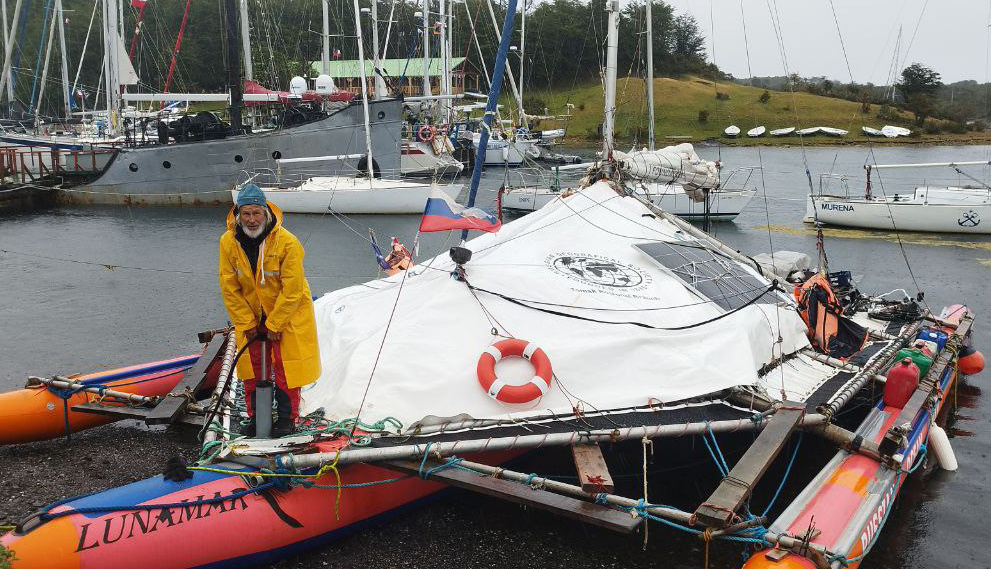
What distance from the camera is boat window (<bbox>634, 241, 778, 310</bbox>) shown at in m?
8.19

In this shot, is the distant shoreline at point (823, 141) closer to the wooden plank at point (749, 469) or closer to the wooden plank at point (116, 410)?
the wooden plank at point (749, 469)

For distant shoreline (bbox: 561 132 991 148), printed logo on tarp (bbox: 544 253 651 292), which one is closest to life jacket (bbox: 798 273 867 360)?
printed logo on tarp (bbox: 544 253 651 292)

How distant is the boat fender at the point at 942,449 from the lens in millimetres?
8062

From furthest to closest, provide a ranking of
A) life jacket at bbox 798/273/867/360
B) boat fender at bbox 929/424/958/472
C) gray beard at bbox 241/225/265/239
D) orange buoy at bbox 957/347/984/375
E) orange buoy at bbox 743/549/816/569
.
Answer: orange buoy at bbox 957/347/984/375
life jacket at bbox 798/273/867/360
boat fender at bbox 929/424/958/472
gray beard at bbox 241/225/265/239
orange buoy at bbox 743/549/816/569

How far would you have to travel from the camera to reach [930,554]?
21.3 ft

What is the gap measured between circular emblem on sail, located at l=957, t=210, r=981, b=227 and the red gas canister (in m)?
19.6

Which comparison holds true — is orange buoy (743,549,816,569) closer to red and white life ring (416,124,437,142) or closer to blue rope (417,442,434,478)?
blue rope (417,442,434,478)

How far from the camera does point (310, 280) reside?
55.1ft

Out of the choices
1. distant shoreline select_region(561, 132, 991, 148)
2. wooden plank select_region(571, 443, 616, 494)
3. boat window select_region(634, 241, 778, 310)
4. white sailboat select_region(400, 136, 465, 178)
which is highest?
distant shoreline select_region(561, 132, 991, 148)

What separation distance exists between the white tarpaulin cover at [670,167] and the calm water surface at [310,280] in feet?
5.59

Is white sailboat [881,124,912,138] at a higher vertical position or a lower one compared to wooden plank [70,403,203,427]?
higher

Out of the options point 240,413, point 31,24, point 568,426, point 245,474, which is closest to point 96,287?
point 240,413

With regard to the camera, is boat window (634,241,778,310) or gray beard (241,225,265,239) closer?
gray beard (241,225,265,239)

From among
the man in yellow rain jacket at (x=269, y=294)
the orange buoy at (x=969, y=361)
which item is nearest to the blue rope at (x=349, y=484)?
the man in yellow rain jacket at (x=269, y=294)
